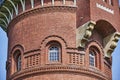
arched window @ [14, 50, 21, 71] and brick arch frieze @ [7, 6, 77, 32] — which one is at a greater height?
brick arch frieze @ [7, 6, 77, 32]

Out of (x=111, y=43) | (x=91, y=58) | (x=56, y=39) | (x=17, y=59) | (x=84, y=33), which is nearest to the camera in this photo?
(x=84, y=33)

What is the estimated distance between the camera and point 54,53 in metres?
35.2

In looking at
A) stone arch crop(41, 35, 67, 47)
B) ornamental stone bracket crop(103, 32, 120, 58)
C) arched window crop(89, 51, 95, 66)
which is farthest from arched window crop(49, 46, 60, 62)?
ornamental stone bracket crop(103, 32, 120, 58)

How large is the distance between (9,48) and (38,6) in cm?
341

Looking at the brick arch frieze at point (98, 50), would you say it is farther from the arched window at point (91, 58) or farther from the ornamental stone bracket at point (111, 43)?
the ornamental stone bracket at point (111, 43)

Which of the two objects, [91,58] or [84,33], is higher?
[84,33]

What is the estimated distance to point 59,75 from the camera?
34.3 m

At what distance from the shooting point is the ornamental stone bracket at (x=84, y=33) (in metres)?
34.8

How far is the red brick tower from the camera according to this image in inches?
1368

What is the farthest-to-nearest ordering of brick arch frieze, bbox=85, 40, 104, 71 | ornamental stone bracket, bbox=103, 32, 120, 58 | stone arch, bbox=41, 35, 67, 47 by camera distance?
1. ornamental stone bracket, bbox=103, 32, 120, 58
2. brick arch frieze, bbox=85, 40, 104, 71
3. stone arch, bbox=41, 35, 67, 47

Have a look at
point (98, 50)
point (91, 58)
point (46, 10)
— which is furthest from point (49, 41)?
point (98, 50)

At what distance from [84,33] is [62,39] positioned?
55.9 inches

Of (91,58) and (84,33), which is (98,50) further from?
(84,33)

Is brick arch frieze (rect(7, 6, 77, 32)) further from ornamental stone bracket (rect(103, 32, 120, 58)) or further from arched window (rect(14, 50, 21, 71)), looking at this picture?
ornamental stone bracket (rect(103, 32, 120, 58))
